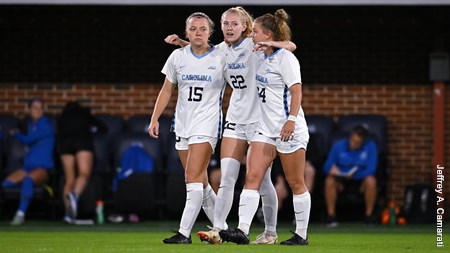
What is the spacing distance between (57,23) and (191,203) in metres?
7.80

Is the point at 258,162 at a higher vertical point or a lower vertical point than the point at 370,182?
higher

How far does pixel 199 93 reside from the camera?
10.6 m

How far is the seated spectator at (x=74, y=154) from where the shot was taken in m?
15.9

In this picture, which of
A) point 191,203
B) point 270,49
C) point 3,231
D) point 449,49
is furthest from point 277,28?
point 449,49

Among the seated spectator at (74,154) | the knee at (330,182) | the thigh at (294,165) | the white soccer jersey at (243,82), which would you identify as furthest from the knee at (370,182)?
the thigh at (294,165)

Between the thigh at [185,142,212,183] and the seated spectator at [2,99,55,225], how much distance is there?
19.5ft

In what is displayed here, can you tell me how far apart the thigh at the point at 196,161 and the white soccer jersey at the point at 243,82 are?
37 cm

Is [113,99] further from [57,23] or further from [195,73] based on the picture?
[195,73]

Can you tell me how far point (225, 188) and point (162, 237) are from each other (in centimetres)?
230

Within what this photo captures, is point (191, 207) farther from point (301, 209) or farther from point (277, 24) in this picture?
point (277, 24)

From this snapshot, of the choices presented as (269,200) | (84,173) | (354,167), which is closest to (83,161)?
(84,173)

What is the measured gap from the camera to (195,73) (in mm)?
10547

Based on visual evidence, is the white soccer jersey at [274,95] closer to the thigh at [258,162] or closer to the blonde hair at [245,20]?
the thigh at [258,162]

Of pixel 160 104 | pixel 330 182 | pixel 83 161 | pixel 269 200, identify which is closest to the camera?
pixel 160 104
